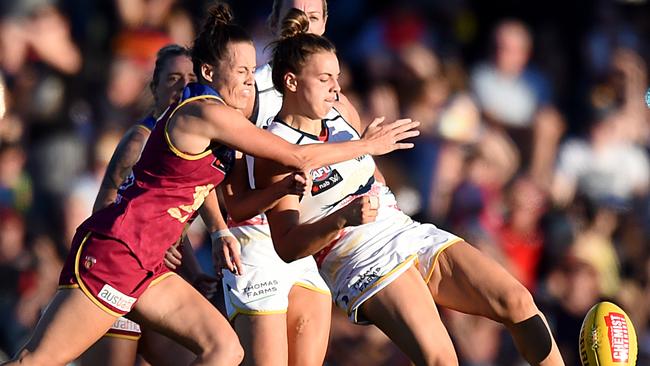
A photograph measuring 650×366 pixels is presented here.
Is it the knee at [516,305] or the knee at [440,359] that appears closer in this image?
the knee at [440,359]

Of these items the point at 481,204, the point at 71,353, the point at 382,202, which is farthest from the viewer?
the point at 481,204

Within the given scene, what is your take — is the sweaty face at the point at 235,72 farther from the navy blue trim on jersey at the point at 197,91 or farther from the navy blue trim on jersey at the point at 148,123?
the navy blue trim on jersey at the point at 148,123

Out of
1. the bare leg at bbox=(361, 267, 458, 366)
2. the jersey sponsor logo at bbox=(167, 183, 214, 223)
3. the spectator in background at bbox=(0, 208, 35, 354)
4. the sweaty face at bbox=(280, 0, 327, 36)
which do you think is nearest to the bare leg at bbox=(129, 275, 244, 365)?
the jersey sponsor logo at bbox=(167, 183, 214, 223)

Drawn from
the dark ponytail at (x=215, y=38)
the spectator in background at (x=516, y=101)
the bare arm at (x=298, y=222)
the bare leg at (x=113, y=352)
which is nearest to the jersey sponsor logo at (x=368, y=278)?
the bare arm at (x=298, y=222)

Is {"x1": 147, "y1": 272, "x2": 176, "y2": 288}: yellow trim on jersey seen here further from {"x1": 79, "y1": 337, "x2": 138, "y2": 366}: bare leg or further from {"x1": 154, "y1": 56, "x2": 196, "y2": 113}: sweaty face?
{"x1": 154, "y1": 56, "x2": 196, "y2": 113}: sweaty face

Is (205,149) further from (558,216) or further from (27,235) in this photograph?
(558,216)

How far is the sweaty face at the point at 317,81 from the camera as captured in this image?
555cm

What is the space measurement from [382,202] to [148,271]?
1.10 meters

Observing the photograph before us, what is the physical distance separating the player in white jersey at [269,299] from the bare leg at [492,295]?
536 millimetres

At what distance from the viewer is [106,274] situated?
17.1ft

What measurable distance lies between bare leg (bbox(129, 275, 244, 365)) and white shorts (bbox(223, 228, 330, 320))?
1.59 feet

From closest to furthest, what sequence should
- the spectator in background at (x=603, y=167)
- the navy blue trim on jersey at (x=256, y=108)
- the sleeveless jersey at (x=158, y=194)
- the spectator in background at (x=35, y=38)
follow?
the sleeveless jersey at (x=158, y=194)
the navy blue trim on jersey at (x=256, y=108)
the spectator in background at (x=35, y=38)
the spectator in background at (x=603, y=167)

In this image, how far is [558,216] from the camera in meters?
9.62

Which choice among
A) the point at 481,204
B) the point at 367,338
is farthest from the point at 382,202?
the point at 481,204
